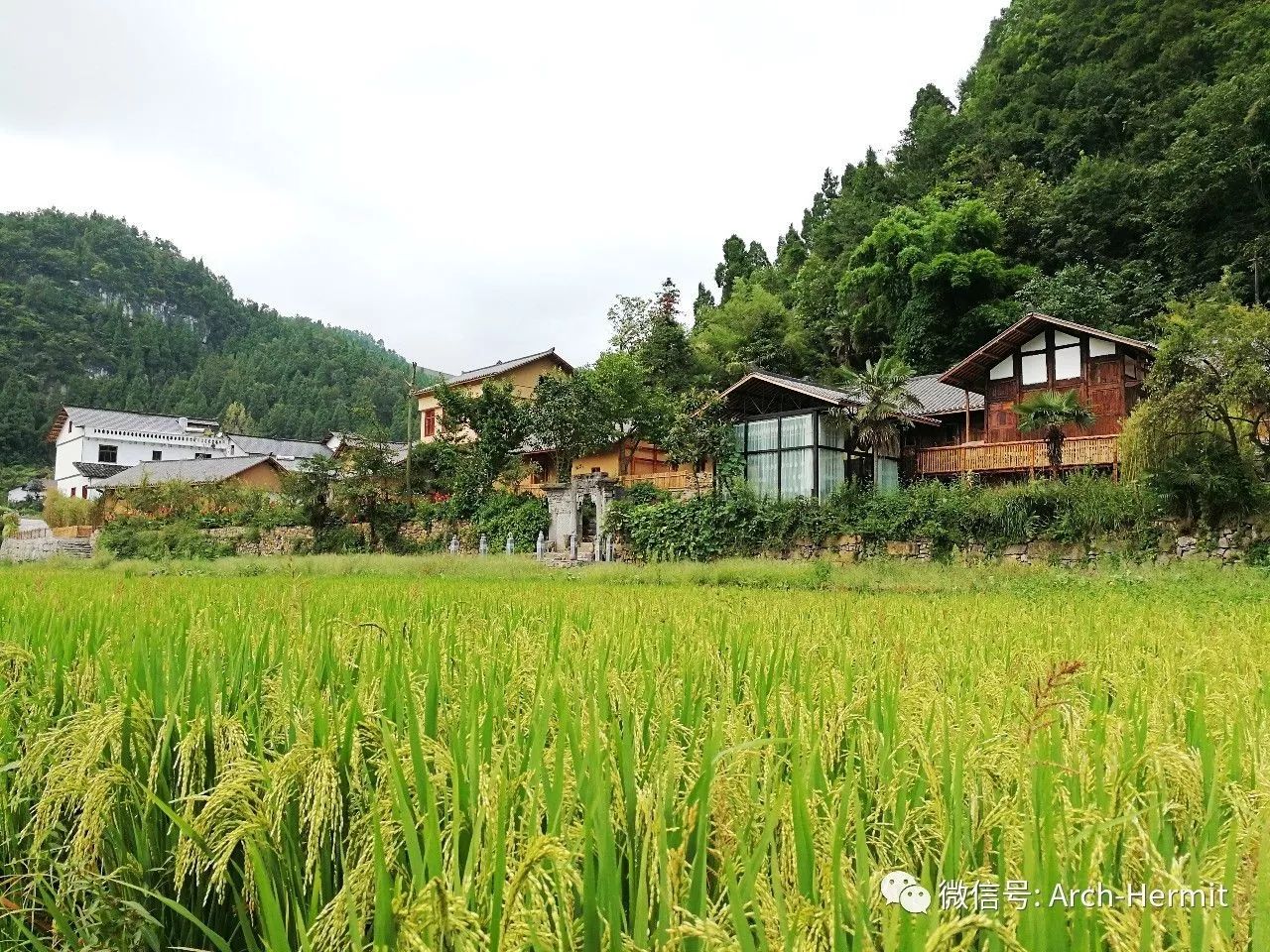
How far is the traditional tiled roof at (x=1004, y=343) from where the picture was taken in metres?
22.2

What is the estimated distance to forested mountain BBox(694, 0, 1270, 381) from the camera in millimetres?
28344

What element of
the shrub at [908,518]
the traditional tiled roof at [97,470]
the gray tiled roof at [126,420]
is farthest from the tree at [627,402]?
the gray tiled roof at [126,420]

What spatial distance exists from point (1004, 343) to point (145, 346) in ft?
266

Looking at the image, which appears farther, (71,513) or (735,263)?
(735,263)

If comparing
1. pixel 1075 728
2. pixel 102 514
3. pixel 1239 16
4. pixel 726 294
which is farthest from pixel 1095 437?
pixel 102 514

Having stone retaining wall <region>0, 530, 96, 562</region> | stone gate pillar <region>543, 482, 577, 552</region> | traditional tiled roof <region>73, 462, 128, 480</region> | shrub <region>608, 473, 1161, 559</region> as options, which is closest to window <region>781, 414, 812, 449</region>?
shrub <region>608, 473, 1161, 559</region>

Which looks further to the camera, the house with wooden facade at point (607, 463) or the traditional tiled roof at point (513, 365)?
the traditional tiled roof at point (513, 365)

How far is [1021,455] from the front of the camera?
20.8 meters

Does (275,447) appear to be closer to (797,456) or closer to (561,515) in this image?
(561,515)

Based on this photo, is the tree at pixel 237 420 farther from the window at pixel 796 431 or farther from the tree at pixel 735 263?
the window at pixel 796 431

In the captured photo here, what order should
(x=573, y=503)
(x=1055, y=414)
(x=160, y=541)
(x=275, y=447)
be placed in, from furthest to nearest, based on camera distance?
(x=275, y=447), (x=160, y=541), (x=573, y=503), (x=1055, y=414)

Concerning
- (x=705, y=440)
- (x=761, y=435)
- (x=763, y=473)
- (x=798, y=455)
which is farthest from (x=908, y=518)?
(x=705, y=440)

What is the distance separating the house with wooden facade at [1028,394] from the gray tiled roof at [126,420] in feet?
183

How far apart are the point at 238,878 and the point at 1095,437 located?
2258 cm
